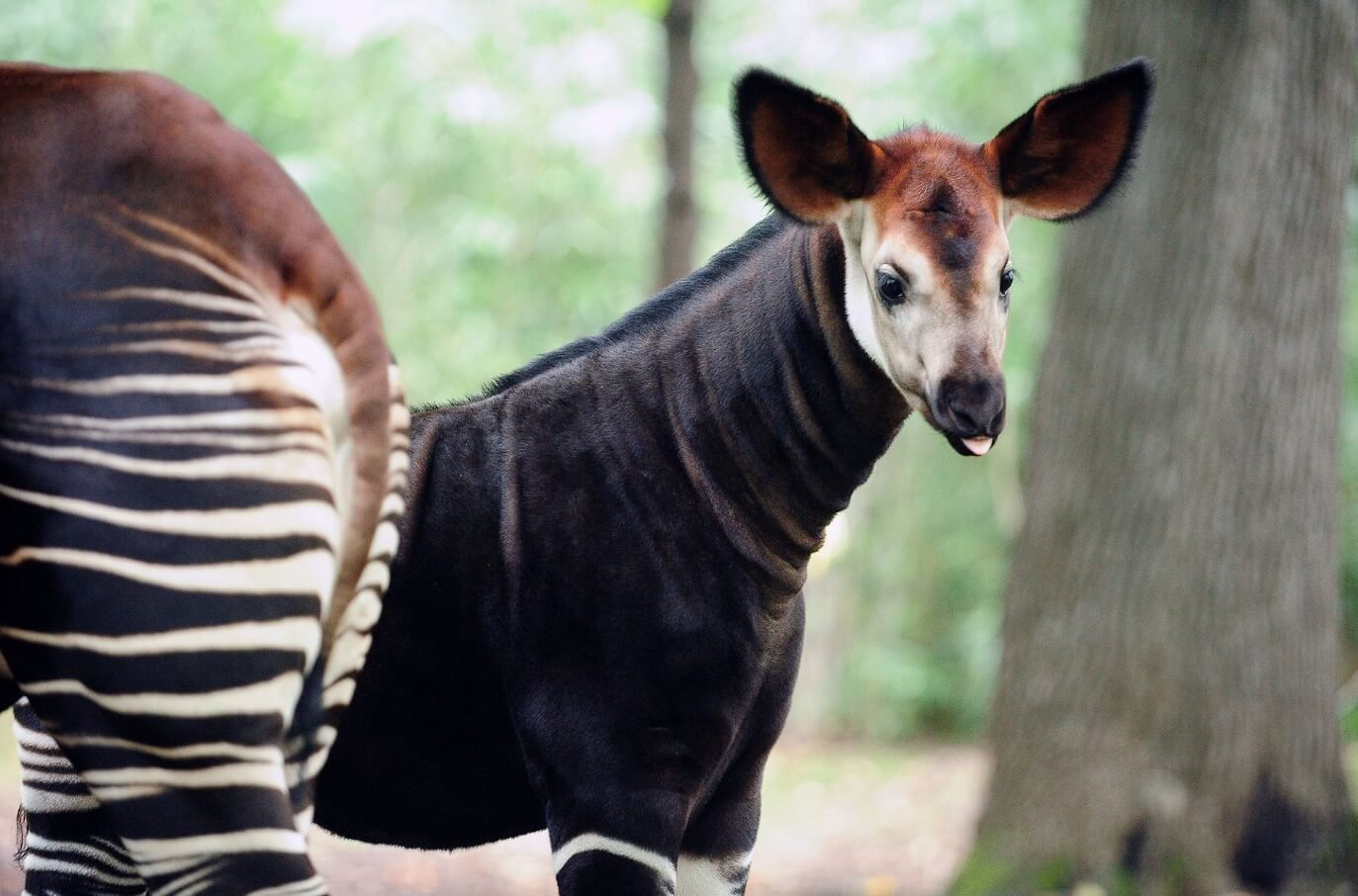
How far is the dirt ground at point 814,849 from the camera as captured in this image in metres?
7.06

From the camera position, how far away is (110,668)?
1.83 metres

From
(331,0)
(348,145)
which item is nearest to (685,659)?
(331,0)

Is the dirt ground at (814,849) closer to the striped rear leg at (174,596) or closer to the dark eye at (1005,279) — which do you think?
the dark eye at (1005,279)

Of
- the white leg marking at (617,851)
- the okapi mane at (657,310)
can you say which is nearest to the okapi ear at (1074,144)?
the okapi mane at (657,310)

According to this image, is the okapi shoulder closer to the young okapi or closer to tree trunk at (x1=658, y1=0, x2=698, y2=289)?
the young okapi

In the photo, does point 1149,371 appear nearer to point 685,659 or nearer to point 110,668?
point 685,659

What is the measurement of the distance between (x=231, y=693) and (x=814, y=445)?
4.57ft

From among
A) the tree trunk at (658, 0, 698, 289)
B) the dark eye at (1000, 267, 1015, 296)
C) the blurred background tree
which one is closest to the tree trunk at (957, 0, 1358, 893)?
the tree trunk at (658, 0, 698, 289)

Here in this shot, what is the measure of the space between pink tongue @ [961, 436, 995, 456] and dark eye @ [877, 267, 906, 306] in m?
0.31

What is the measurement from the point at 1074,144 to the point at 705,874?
1.74 metres

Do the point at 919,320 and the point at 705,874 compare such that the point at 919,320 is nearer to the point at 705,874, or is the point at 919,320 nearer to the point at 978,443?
the point at 978,443

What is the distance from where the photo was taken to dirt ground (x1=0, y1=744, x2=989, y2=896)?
706 centimetres

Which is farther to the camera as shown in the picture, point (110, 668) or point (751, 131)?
point (751, 131)

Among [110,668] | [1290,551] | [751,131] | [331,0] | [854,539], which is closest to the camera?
[110,668]
